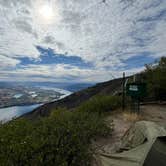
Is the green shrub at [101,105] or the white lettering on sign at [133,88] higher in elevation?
the white lettering on sign at [133,88]

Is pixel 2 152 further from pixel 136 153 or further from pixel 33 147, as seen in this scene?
pixel 136 153

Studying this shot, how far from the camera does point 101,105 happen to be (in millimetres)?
11812

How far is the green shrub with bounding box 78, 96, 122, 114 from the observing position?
11.4m

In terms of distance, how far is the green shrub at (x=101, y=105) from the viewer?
11.4 metres

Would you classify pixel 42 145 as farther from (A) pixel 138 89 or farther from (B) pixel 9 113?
(B) pixel 9 113

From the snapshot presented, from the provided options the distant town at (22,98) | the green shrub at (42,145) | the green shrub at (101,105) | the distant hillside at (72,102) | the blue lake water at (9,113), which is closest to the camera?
the green shrub at (42,145)

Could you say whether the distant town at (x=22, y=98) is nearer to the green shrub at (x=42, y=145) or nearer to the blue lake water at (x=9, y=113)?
the blue lake water at (x=9, y=113)

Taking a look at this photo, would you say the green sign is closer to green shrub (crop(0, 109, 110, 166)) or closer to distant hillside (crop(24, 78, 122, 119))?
green shrub (crop(0, 109, 110, 166))

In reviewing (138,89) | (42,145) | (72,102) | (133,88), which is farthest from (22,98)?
(42,145)

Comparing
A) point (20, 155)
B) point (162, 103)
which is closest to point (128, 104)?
point (162, 103)

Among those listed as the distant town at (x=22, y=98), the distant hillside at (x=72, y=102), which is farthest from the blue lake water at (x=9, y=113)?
the distant town at (x=22, y=98)

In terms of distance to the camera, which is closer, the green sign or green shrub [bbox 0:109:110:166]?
green shrub [bbox 0:109:110:166]

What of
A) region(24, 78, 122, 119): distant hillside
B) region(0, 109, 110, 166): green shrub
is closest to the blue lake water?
→ region(0, 109, 110, 166): green shrub

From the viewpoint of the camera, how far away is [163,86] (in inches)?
597
